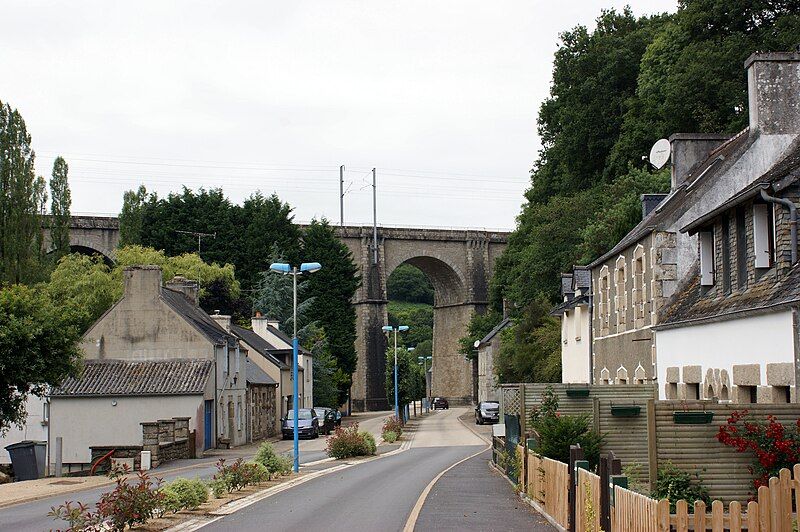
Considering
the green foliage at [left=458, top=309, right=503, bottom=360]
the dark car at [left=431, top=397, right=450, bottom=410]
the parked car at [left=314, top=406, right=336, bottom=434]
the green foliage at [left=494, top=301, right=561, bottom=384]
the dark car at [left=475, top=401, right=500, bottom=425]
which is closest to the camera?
the green foliage at [left=494, top=301, right=561, bottom=384]

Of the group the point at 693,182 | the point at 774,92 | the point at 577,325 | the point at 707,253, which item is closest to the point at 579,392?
the point at 707,253

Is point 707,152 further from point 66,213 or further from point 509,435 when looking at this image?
point 66,213

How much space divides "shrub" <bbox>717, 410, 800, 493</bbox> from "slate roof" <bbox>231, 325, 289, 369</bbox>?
45.0m

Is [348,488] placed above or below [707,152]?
below

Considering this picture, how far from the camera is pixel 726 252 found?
17.5 metres

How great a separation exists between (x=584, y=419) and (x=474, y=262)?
87.0 metres

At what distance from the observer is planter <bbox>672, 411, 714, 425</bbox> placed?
44.8 ft

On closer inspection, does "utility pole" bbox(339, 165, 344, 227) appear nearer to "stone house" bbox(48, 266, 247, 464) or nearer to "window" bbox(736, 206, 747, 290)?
"stone house" bbox(48, 266, 247, 464)

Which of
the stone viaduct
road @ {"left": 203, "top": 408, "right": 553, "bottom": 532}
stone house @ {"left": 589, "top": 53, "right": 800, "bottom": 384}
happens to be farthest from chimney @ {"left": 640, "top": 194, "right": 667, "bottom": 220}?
the stone viaduct

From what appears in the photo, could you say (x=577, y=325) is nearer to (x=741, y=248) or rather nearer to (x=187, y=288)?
(x=741, y=248)

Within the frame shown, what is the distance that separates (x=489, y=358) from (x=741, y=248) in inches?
2457

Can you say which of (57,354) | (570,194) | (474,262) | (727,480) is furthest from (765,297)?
(474,262)

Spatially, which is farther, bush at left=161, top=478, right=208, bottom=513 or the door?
the door

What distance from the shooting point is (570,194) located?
60.4 meters
